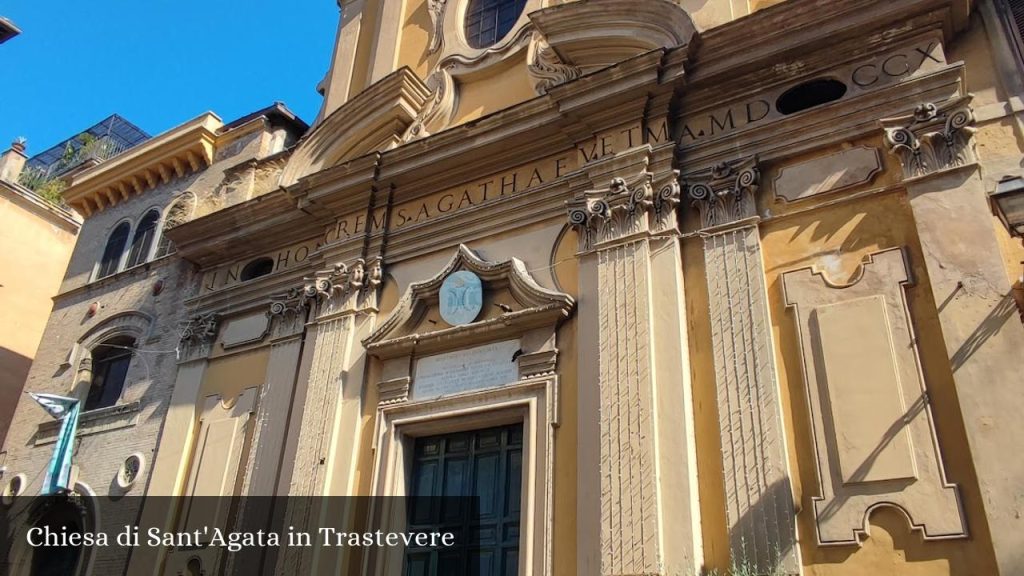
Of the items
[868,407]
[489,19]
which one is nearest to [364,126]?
[489,19]

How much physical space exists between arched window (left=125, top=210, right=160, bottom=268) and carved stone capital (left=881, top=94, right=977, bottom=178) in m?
11.4

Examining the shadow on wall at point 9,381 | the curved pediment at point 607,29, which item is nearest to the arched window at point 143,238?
the shadow on wall at point 9,381

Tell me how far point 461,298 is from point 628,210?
2076 mm

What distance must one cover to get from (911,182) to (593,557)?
4141 millimetres

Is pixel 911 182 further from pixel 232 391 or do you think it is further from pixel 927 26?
pixel 232 391

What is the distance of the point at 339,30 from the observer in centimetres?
1347

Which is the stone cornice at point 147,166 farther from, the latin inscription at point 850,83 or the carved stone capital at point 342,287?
the latin inscription at point 850,83

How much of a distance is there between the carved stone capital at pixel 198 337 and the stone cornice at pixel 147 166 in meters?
3.41

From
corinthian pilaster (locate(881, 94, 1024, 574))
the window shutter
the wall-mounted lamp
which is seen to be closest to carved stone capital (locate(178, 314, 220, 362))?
corinthian pilaster (locate(881, 94, 1024, 574))

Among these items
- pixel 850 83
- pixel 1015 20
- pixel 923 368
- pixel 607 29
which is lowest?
pixel 923 368

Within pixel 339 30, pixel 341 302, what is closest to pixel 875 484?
pixel 341 302

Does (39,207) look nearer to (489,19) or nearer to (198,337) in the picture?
(198,337)

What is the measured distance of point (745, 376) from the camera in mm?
6957

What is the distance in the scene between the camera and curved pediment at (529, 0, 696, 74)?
355 inches
